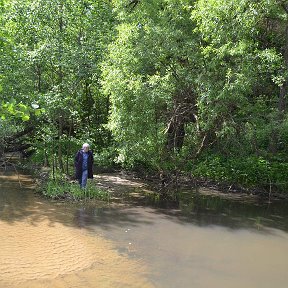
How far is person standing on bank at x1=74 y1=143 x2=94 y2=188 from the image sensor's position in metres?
11.8

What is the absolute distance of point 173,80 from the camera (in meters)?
11.9

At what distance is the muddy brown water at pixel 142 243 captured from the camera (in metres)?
6.25

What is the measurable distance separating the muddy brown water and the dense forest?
1.86 m

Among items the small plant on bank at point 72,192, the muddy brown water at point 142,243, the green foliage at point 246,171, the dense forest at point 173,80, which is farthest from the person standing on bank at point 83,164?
the green foliage at point 246,171

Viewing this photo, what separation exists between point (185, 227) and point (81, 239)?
104 inches

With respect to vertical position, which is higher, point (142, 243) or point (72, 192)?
point (72, 192)

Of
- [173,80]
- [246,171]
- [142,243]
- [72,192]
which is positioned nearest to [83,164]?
[72,192]

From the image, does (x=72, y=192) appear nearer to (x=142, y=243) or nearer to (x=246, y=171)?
(x=142, y=243)

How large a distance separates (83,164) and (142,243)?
14.9 feet

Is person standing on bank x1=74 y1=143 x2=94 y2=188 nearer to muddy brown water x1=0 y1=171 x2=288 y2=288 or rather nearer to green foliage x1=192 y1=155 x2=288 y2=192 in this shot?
muddy brown water x1=0 y1=171 x2=288 y2=288

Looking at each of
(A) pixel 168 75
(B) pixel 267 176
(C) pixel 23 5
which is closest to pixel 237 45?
→ (A) pixel 168 75

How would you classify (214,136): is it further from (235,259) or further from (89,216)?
(235,259)

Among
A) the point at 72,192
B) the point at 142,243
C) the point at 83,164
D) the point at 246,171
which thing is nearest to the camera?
the point at 142,243

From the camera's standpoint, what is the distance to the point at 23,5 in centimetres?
1535
